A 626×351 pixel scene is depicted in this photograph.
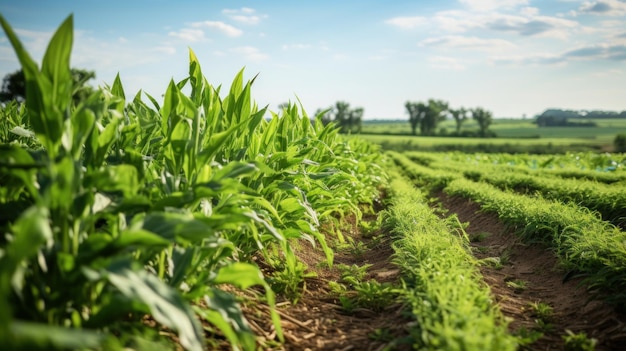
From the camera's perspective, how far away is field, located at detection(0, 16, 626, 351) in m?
1.37

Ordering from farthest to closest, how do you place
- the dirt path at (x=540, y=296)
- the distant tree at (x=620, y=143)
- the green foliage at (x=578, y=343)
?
the distant tree at (x=620, y=143), the dirt path at (x=540, y=296), the green foliage at (x=578, y=343)

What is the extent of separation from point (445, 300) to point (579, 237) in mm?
2013

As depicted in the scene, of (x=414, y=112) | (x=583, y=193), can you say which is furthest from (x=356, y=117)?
(x=583, y=193)

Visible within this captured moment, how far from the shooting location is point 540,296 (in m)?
3.00

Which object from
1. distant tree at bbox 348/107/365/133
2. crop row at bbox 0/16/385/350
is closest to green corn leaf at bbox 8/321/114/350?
crop row at bbox 0/16/385/350

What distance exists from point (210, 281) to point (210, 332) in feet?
1.03

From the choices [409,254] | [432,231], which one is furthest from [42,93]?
[432,231]

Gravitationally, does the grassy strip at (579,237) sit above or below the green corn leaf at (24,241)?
below

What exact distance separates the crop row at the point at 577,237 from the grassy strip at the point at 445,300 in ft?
2.72

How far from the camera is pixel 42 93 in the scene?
153 cm

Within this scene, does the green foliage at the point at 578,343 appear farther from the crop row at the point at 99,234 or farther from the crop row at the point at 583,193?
the crop row at the point at 583,193

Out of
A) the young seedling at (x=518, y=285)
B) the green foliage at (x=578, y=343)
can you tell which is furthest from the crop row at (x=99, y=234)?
the young seedling at (x=518, y=285)

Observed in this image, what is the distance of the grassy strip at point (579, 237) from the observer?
2725 millimetres

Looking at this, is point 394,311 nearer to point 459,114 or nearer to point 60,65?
point 60,65
